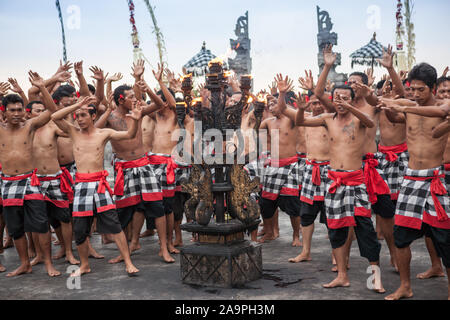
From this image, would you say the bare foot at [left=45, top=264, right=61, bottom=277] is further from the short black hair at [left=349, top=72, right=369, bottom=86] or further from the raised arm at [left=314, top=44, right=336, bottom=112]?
the short black hair at [left=349, top=72, right=369, bottom=86]

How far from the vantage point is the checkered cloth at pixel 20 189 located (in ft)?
18.9

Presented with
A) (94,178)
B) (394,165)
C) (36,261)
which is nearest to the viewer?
(94,178)

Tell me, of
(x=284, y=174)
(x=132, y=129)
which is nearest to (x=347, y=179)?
(x=284, y=174)

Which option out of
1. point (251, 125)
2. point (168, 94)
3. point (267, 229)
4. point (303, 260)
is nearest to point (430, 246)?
point (303, 260)

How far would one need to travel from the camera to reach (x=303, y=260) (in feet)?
19.8

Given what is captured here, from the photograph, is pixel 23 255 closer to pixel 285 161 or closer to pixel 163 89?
pixel 163 89

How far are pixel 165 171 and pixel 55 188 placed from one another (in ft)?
5.17

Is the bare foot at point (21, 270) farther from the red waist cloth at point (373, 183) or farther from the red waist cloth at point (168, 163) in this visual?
the red waist cloth at point (373, 183)

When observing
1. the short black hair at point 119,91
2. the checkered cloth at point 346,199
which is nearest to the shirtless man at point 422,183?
the checkered cloth at point 346,199

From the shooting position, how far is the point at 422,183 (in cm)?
433

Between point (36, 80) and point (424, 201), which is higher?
point (36, 80)

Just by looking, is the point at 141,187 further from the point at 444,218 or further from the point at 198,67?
the point at 198,67

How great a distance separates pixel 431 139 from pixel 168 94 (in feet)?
12.3

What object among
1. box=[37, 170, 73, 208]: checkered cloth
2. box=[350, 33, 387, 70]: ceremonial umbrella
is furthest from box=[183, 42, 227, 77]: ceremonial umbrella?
box=[37, 170, 73, 208]: checkered cloth
